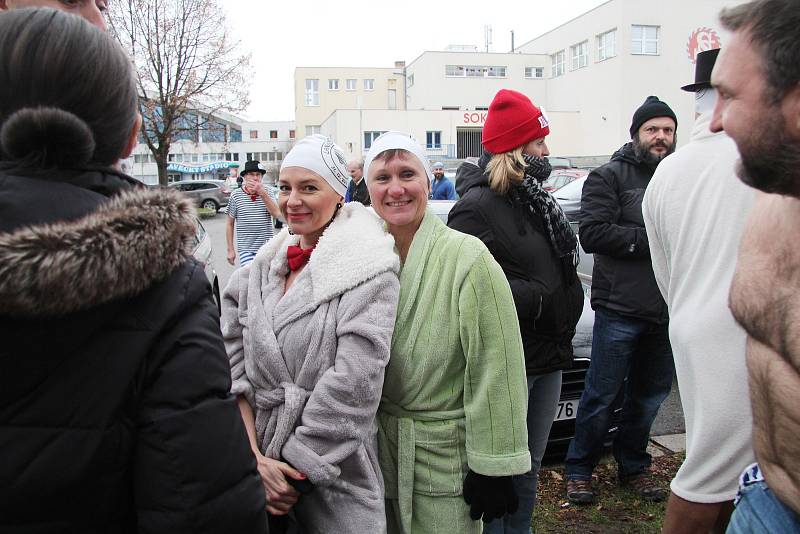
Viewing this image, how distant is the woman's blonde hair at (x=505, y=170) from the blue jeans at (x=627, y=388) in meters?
1.13

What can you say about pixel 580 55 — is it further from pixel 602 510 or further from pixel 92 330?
pixel 92 330

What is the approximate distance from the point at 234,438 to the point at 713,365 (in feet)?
5.40

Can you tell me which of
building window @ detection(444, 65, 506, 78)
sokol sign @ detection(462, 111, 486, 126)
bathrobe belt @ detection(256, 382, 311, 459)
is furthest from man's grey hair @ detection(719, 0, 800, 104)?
building window @ detection(444, 65, 506, 78)

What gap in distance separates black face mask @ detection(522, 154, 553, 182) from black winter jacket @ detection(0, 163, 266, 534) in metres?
2.05

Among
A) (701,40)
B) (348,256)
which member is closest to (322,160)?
(348,256)

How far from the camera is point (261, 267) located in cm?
229

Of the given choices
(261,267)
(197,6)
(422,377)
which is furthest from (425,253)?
(197,6)

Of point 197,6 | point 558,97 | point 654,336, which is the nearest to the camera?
point 654,336

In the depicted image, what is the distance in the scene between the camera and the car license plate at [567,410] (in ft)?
13.1

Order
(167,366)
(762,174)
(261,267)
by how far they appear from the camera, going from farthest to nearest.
Result: (261,267), (762,174), (167,366)

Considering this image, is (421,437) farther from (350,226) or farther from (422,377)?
(350,226)

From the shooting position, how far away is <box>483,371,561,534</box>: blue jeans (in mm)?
2859

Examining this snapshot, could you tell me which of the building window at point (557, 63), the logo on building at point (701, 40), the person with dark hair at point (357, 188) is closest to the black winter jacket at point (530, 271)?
the person with dark hair at point (357, 188)

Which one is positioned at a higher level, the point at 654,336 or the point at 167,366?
the point at 167,366
